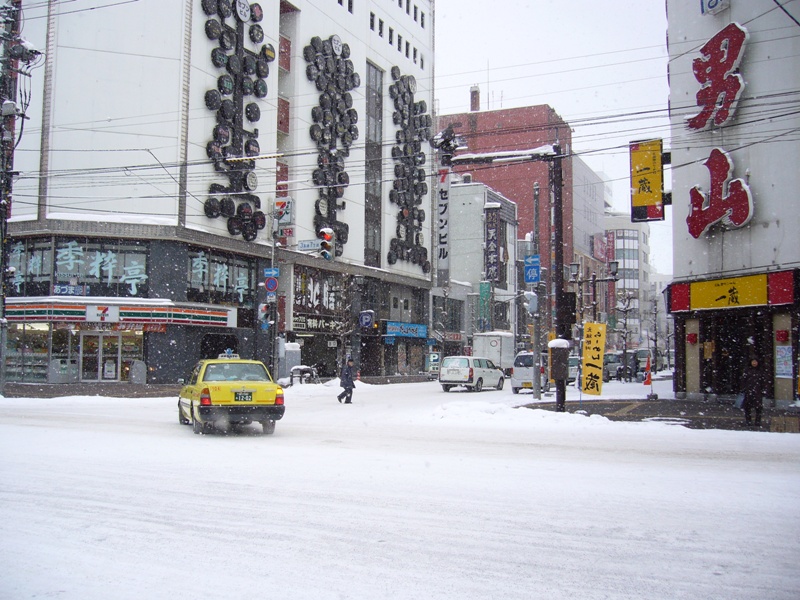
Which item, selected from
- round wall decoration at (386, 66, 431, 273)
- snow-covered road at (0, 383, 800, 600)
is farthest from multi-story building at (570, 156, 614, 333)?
snow-covered road at (0, 383, 800, 600)

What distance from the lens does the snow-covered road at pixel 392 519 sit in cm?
527

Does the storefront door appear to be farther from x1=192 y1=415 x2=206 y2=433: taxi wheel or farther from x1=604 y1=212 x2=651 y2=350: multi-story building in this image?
x1=604 y1=212 x2=651 y2=350: multi-story building

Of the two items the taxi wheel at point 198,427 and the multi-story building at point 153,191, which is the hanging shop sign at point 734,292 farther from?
the taxi wheel at point 198,427

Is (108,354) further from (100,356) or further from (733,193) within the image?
(733,193)

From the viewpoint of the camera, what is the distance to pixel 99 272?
3453 centimetres

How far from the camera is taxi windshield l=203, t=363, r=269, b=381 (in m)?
14.6

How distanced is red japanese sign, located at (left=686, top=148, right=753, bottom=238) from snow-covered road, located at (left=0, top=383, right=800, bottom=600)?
11.2 m

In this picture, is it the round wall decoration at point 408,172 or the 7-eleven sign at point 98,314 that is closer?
the 7-eleven sign at point 98,314

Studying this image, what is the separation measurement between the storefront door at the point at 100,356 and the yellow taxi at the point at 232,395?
72.5 feet

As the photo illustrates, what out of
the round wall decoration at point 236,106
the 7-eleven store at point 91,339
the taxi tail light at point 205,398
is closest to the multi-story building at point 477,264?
the round wall decoration at point 236,106

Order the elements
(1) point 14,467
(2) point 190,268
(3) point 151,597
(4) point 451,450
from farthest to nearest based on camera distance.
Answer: (2) point 190,268, (4) point 451,450, (1) point 14,467, (3) point 151,597

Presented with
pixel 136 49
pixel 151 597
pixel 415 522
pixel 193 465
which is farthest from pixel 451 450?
pixel 136 49

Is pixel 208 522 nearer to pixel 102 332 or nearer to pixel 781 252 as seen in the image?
pixel 781 252

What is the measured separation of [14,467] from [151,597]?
6.14 meters
